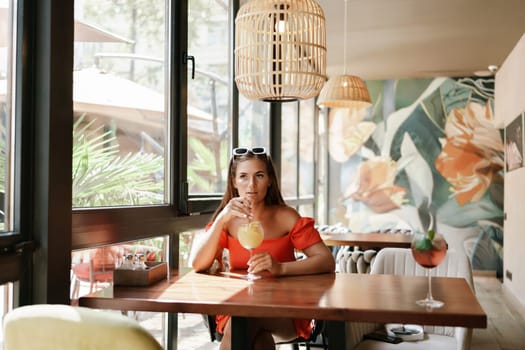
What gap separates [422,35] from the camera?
6316 millimetres

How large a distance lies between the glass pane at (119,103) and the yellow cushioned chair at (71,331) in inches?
43.5

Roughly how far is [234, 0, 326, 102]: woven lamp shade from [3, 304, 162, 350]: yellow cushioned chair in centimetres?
149

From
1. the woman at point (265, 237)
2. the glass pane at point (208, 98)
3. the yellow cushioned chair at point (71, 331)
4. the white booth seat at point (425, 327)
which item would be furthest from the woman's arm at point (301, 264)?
the glass pane at point (208, 98)

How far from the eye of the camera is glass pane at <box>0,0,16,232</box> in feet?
6.48

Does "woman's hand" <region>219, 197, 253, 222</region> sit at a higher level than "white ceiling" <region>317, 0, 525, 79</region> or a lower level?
lower

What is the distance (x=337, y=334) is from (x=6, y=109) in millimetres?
1333

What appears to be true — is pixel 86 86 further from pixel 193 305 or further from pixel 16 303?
pixel 193 305

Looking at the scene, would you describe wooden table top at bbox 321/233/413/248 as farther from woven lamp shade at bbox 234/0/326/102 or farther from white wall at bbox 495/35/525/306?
woven lamp shade at bbox 234/0/326/102

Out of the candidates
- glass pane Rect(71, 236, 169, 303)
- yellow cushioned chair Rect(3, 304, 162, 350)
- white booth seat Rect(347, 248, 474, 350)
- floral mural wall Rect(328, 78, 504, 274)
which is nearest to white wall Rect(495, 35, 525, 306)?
floral mural wall Rect(328, 78, 504, 274)

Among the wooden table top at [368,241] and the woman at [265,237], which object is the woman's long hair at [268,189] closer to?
the woman at [265,237]

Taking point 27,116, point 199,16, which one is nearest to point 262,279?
point 27,116

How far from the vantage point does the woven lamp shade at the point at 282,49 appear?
251 cm

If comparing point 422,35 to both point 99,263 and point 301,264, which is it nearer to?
point 301,264

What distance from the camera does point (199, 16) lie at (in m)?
3.89
